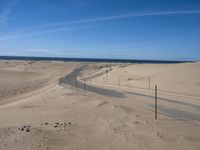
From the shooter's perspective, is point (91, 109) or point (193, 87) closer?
point (91, 109)

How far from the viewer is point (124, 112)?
1856 cm

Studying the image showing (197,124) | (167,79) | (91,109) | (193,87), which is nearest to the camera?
(197,124)

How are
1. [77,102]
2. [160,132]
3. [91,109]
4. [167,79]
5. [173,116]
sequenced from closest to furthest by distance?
1. [160,132]
2. [173,116]
3. [91,109]
4. [77,102]
5. [167,79]

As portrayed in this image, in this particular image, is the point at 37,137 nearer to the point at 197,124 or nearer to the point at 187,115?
the point at 197,124

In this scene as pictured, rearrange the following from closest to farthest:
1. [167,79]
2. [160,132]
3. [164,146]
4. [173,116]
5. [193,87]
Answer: [164,146], [160,132], [173,116], [193,87], [167,79]

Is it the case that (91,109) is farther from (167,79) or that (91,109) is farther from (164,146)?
(167,79)

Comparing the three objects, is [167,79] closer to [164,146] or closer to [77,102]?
[77,102]

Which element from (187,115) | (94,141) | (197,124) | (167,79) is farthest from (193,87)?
(94,141)

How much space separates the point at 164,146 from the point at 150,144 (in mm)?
594

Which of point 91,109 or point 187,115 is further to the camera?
point 91,109

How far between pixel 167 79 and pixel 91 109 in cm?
2643

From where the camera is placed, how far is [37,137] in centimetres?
1298

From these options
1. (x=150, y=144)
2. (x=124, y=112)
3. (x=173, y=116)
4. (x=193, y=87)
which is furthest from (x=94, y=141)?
(x=193, y=87)

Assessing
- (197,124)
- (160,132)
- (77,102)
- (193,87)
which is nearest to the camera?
(160,132)
